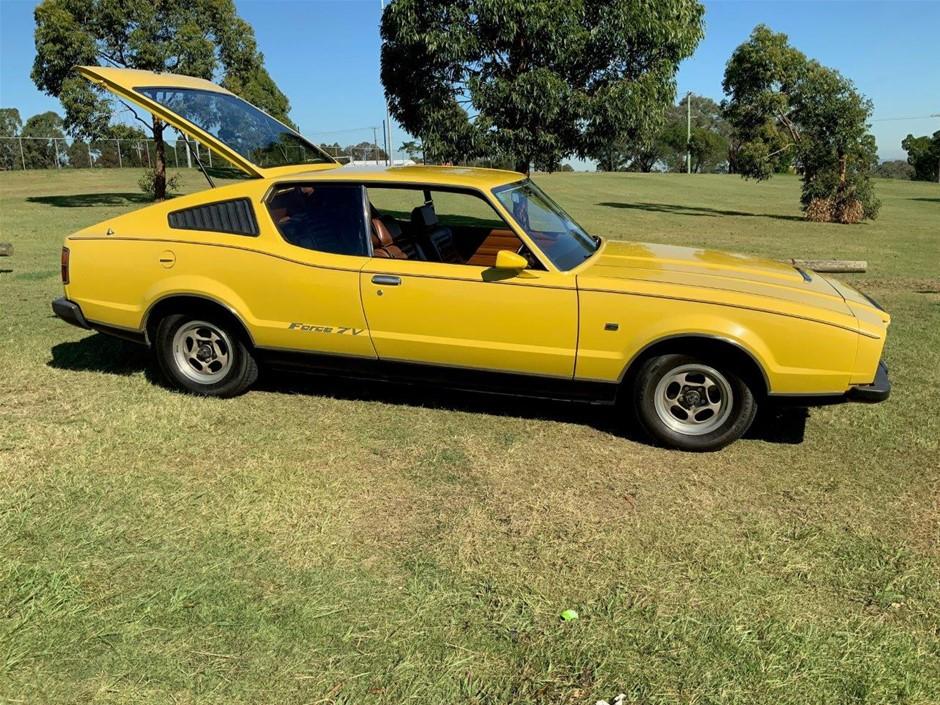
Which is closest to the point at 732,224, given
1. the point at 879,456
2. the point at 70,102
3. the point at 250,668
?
the point at 879,456

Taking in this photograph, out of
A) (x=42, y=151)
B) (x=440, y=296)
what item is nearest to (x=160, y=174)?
(x=440, y=296)

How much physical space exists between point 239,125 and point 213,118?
20 cm

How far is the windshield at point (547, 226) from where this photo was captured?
4512 mm

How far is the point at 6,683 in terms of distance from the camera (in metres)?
2.45

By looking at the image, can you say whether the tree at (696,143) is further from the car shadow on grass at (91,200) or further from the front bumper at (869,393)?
the front bumper at (869,393)

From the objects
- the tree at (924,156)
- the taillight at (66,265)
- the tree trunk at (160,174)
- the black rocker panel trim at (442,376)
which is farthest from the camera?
the tree at (924,156)

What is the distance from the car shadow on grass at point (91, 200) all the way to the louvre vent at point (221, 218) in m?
20.7

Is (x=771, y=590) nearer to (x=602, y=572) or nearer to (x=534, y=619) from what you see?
(x=602, y=572)

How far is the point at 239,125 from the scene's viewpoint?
5297 millimetres

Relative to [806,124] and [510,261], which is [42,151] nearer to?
[806,124]

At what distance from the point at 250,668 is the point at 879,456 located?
12.2 feet

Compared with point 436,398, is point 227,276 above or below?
above

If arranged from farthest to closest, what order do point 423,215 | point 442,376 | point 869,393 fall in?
point 423,215
point 442,376
point 869,393

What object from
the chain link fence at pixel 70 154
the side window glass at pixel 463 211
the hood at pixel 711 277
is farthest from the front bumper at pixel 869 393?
the chain link fence at pixel 70 154
